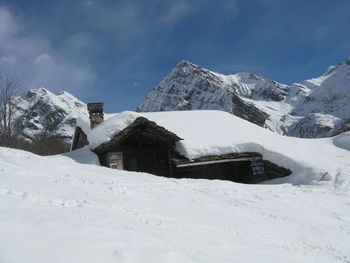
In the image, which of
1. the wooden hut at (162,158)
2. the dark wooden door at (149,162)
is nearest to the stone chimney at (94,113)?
the wooden hut at (162,158)

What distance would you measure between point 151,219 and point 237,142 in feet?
31.5

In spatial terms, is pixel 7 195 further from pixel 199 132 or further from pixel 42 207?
pixel 199 132

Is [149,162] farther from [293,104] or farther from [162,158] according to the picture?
[293,104]

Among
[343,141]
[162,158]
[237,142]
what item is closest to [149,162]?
[162,158]

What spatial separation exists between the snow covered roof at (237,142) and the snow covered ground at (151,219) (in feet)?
11.0

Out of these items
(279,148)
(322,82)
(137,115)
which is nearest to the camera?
(137,115)

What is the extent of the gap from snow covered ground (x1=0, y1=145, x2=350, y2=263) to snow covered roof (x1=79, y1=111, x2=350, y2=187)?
11.0 ft

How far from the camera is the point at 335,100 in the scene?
16150 cm

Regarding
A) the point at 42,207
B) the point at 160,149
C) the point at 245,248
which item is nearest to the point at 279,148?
the point at 160,149

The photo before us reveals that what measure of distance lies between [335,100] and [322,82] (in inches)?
1462

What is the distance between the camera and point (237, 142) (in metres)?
14.3

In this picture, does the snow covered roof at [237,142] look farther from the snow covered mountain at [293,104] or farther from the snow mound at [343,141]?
the snow covered mountain at [293,104]

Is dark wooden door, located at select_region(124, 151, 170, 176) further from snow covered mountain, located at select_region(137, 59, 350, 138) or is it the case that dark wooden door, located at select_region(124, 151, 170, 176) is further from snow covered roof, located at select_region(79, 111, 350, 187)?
snow covered mountain, located at select_region(137, 59, 350, 138)

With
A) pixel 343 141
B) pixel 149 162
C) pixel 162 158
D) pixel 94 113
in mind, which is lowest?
pixel 149 162
